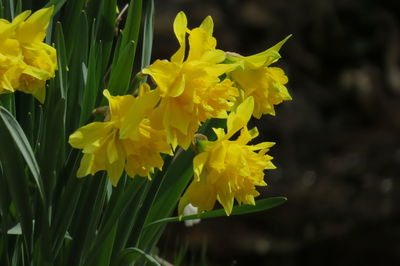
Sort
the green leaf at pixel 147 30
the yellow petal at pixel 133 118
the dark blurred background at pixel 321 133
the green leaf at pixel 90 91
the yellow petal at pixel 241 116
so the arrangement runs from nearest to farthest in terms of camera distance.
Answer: the yellow petal at pixel 133 118 → the yellow petal at pixel 241 116 → the green leaf at pixel 90 91 → the green leaf at pixel 147 30 → the dark blurred background at pixel 321 133

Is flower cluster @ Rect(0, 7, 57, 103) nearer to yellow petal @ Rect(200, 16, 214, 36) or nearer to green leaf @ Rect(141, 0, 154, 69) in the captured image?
yellow petal @ Rect(200, 16, 214, 36)

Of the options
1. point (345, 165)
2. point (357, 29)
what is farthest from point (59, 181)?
point (357, 29)

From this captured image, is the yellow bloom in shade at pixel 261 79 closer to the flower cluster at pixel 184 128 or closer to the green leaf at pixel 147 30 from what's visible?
the flower cluster at pixel 184 128

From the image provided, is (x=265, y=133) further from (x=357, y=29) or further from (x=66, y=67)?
(x=66, y=67)

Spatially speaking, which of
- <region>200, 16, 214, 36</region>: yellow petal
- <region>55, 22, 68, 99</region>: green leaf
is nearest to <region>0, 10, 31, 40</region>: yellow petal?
<region>55, 22, 68, 99</region>: green leaf

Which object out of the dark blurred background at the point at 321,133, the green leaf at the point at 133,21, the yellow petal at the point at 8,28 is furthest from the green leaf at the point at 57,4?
the dark blurred background at the point at 321,133

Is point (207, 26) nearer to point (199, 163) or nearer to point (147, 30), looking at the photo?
point (199, 163)
